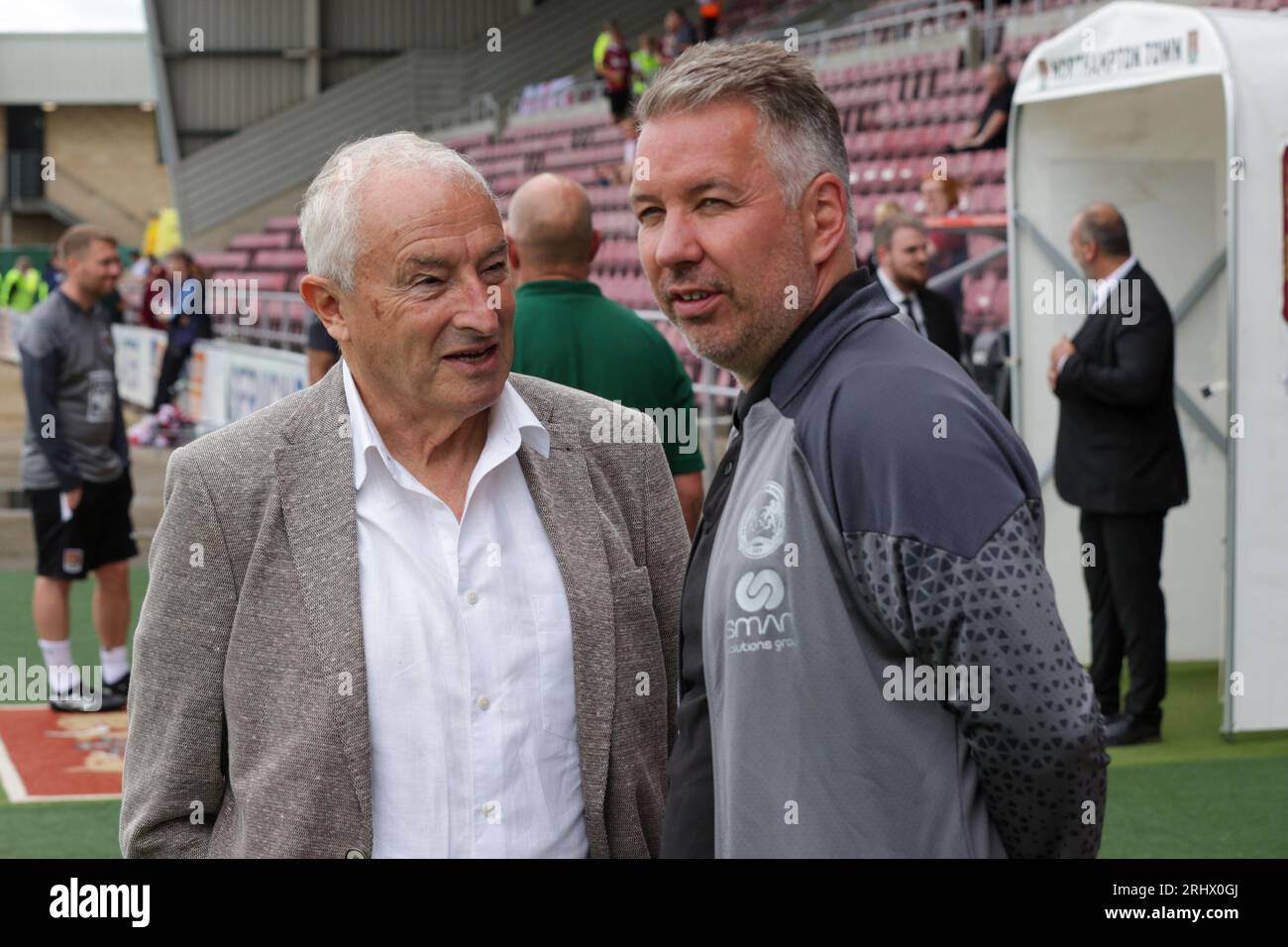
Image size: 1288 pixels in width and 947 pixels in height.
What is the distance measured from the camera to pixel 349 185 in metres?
1.97

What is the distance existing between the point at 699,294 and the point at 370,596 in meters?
0.58

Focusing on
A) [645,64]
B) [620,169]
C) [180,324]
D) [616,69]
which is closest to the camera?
[180,324]

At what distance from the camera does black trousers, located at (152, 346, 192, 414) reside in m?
16.5

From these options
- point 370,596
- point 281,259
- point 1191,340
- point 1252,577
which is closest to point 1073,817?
point 370,596

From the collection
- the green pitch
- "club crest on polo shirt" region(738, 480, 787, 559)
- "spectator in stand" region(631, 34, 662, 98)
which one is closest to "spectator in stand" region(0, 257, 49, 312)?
"spectator in stand" region(631, 34, 662, 98)

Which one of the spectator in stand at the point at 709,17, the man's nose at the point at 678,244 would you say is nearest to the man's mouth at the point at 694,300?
the man's nose at the point at 678,244

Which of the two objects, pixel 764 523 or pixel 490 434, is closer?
pixel 764 523

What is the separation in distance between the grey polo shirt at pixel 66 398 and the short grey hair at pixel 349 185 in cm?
471

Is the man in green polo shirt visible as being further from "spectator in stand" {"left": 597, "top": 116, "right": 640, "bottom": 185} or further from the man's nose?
"spectator in stand" {"left": 597, "top": 116, "right": 640, "bottom": 185}

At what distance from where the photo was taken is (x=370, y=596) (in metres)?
1.98

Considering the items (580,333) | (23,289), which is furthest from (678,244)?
(23,289)

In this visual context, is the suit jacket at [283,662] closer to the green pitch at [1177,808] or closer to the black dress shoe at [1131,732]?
the green pitch at [1177,808]

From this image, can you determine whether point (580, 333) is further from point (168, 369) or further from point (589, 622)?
point (168, 369)

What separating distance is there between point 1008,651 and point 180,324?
1626cm
